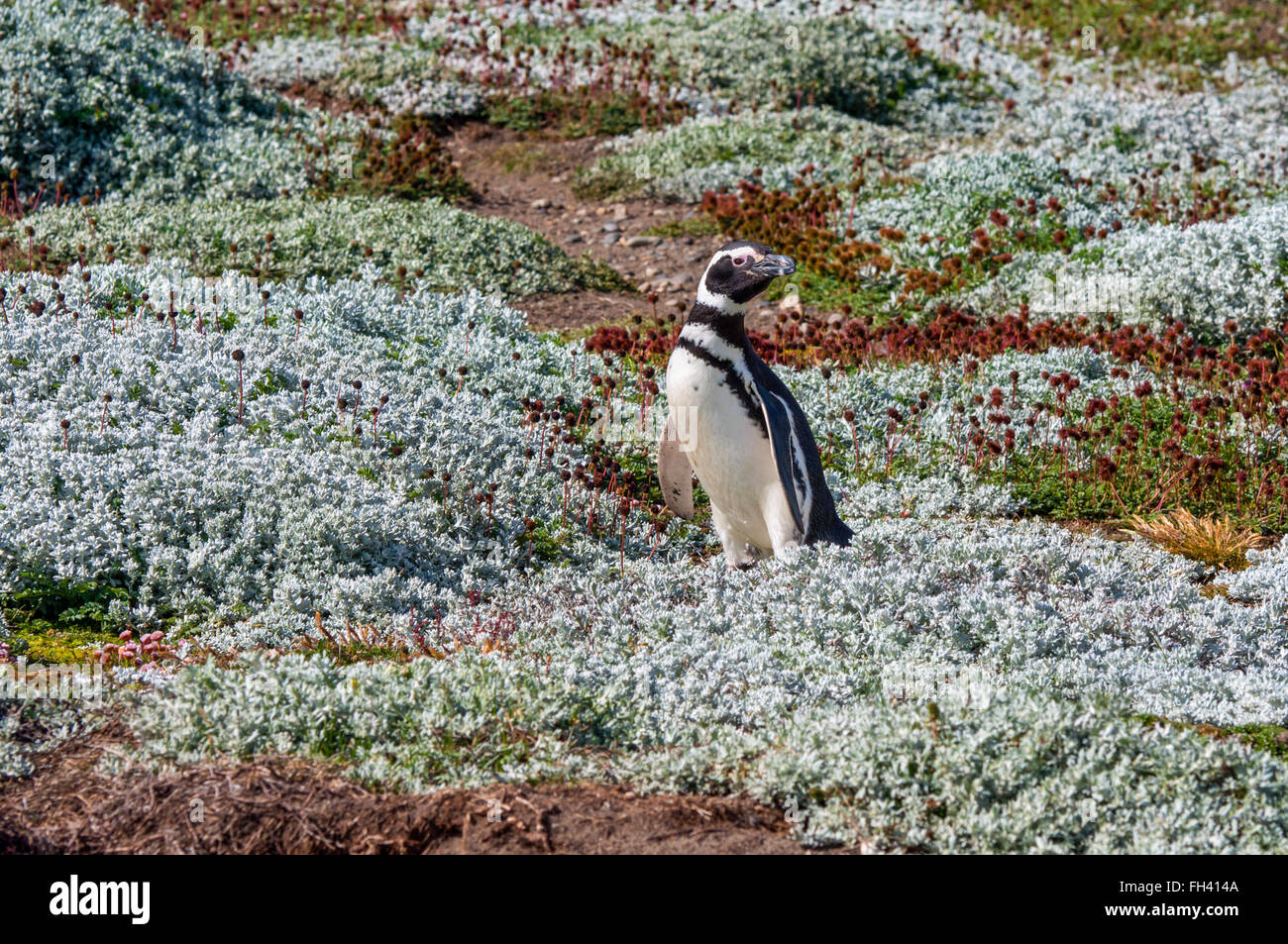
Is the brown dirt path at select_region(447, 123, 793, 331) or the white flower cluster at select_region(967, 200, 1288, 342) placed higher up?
the white flower cluster at select_region(967, 200, 1288, 342)

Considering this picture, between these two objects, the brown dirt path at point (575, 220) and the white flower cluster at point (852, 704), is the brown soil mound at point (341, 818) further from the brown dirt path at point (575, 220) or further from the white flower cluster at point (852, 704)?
the brown dirt path at point (575, 220)

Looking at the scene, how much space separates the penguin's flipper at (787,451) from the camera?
795 centimetres

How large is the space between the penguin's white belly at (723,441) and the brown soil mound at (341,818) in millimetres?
2840

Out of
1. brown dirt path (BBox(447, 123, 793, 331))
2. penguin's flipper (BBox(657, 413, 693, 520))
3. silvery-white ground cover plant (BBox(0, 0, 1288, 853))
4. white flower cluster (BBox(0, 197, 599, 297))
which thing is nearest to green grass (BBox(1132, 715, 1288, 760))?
silvery-white ground cover plant (BBox(0, 0, 1288, 853))

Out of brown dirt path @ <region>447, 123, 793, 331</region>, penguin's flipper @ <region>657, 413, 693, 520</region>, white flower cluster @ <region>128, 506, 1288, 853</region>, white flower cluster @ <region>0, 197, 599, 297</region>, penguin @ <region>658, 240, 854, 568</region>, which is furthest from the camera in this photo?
brown dirt path @ <region>447, 123, 793, 331</region>

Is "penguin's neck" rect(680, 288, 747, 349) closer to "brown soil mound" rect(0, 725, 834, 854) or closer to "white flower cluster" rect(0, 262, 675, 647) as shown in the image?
"white flower cluster" rect(0, 262, 675, 647)

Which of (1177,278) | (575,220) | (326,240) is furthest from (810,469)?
(575,220)

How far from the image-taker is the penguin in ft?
25.9

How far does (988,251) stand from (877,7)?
11499mm

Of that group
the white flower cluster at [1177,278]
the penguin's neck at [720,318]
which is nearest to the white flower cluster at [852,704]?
the penguin's neck at [720,318]

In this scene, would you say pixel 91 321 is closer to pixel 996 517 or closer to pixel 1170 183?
pixel 996 517

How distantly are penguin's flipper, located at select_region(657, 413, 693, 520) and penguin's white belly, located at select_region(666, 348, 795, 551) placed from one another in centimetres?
24

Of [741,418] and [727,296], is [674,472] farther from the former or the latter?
[727,296]
